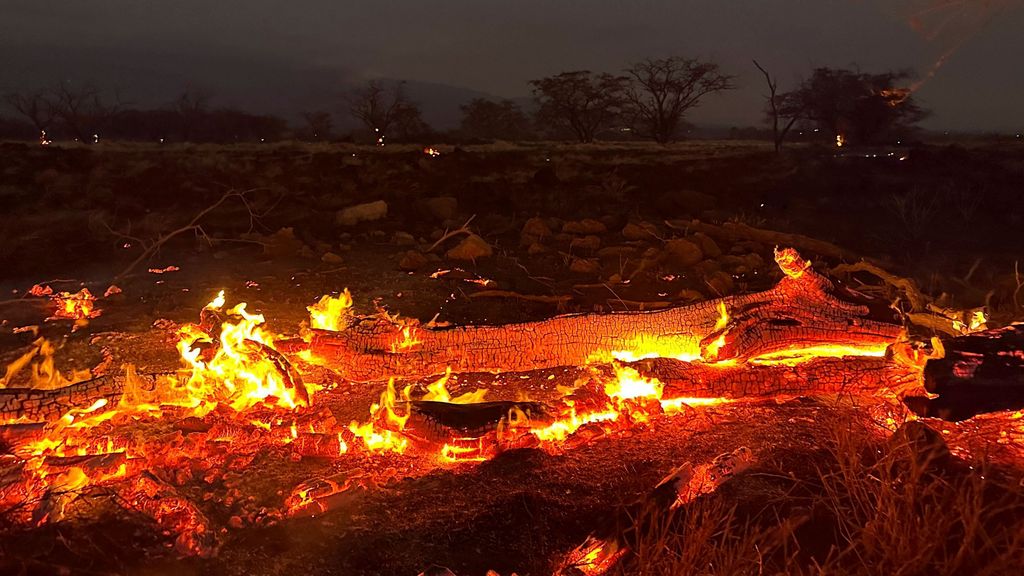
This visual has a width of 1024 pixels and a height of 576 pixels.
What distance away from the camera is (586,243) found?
8781 millimetres

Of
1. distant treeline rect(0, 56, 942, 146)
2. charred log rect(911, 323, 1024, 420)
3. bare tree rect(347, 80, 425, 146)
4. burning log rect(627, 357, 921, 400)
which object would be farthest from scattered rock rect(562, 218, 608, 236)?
bare tree rect(347, 80, 425, 146)

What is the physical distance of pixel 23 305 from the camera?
6.27 metres

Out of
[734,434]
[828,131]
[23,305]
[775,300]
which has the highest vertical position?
[828,131]

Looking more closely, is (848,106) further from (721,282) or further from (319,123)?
(319,123)

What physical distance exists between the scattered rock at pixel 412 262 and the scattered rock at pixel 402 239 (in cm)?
138

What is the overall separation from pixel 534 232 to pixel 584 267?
1.94 metres

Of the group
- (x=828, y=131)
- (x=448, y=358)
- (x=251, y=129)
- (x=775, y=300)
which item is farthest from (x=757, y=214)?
(x=251, y=129)

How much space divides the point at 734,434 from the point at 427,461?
170 centimetres

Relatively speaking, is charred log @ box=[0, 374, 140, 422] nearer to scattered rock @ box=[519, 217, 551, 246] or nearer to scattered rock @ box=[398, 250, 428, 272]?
scattered rock @ box=[398, 250, 428, 272]

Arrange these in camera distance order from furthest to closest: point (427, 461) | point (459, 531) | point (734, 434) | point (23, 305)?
point (23, 305)
point (734, 434)
point (427, 461)
point (459, 531)

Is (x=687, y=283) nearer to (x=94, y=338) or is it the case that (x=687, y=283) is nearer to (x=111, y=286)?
(x=94, y=338)

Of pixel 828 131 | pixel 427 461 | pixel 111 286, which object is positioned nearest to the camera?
pixel 427 461

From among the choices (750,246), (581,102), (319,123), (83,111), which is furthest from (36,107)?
(750,246)

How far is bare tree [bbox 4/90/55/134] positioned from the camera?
1537 inches
